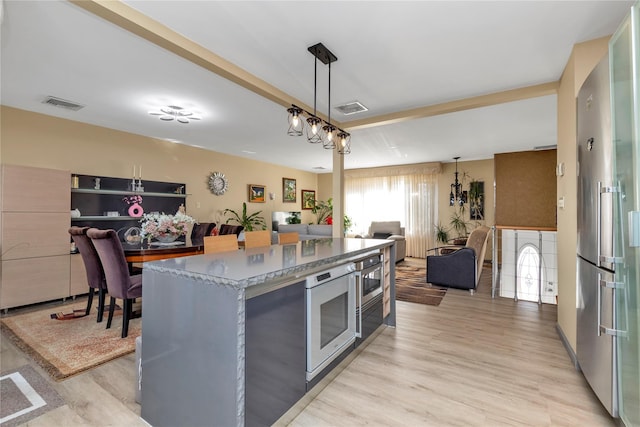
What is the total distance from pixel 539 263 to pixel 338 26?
385 centimetres

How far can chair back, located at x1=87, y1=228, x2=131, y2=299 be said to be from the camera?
2615 mm

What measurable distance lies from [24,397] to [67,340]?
895mm

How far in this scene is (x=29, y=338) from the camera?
8.95ft

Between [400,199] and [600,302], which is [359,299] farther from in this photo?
[400,199]

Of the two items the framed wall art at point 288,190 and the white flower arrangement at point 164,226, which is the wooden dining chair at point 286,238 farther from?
the framed wall art at point 288,190

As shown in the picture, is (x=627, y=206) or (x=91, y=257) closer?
(x=627, y=206)

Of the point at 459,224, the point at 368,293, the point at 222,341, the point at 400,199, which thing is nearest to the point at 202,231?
the point at 368,293

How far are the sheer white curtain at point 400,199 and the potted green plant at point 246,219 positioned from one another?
3.02 metres

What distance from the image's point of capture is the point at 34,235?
144 inches

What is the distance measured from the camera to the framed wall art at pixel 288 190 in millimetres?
8398

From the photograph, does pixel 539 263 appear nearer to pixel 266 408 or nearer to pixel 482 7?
pixel 482 7

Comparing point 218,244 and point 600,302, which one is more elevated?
point 218,244

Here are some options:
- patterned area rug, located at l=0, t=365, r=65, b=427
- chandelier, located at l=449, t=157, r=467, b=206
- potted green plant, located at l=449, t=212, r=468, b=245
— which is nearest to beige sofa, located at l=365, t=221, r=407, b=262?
potted green plant, located at l=449, t=212, r=468, b=245

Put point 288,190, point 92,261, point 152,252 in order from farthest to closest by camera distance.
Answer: point 288,190
point 92,261
point 152,252
